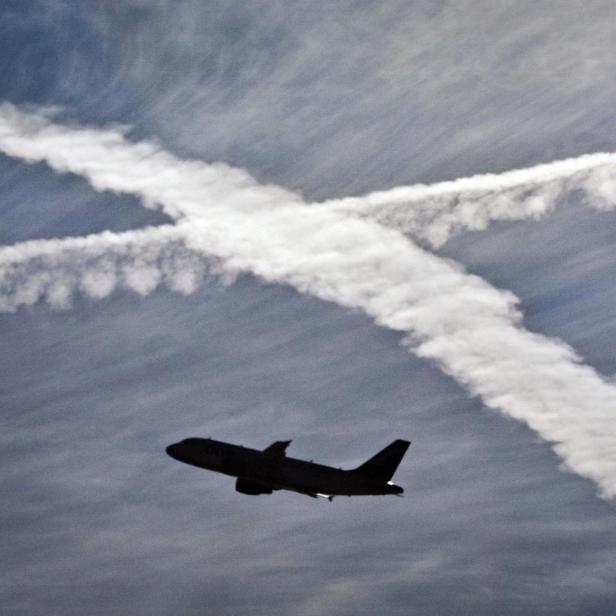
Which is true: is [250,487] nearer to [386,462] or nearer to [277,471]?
[277,471]

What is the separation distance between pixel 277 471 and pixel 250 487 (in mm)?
8460

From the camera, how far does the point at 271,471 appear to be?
154500 millimetres

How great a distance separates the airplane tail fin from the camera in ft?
543

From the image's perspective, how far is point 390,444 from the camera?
559 ft

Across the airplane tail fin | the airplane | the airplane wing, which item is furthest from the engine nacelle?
the airplane tail fin

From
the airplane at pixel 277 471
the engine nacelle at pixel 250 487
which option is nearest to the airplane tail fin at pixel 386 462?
the airplane at pixel 277 471

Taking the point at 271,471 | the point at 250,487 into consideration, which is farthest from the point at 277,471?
the point at 250,487

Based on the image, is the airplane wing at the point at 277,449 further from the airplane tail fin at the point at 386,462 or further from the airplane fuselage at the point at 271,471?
the airplane tail fin at the point at 386,462

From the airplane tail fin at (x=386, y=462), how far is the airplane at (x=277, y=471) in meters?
0.18

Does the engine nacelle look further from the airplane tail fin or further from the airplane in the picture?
the airplane tail fin

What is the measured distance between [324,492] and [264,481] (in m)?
10.5

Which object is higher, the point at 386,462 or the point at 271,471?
the point at 386,462

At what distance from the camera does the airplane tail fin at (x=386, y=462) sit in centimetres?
16562

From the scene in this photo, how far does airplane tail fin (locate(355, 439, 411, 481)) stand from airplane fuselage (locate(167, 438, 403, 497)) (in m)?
1.40
